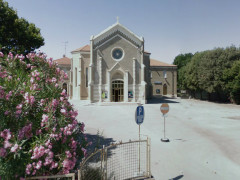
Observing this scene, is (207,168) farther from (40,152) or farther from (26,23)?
(26,23)

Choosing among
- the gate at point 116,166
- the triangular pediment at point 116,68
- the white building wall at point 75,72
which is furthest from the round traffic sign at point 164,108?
the white building wall at point 75,72

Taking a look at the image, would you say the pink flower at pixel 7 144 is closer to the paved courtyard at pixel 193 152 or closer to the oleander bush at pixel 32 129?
the oleander bush at pixel 32 129

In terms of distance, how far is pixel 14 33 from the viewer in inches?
383

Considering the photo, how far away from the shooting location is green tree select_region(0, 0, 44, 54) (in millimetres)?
9516

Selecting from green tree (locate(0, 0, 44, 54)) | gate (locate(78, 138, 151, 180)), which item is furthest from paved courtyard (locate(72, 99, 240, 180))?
green tree (locate(0, 0, 44, 54))

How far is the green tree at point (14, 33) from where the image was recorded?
9.52 m

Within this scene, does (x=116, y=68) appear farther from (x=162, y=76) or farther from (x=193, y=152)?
(x=193, y=152)

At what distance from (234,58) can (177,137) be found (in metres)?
28.8

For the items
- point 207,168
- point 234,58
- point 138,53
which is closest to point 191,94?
point 234,58

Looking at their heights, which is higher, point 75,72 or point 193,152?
point 75,72

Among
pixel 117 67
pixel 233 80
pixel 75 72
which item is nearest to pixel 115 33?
pixel 117 67

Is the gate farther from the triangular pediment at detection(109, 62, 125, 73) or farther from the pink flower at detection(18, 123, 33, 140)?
the triangular pediment at detection(109, 62, 125, 73)

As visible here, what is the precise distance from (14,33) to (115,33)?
1999cm

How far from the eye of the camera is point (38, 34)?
10.7m
